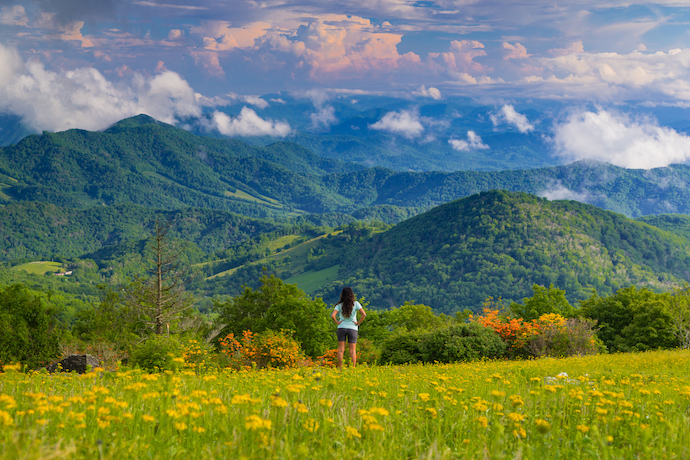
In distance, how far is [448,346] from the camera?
19.1 metres

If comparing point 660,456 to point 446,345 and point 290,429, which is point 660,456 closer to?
point 290,429

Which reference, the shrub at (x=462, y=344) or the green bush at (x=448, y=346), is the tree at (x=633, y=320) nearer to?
the shrub at (x=462, y=344)

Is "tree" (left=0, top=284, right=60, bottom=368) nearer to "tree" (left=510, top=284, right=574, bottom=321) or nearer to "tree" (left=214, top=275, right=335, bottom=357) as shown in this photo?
"tree" (left=214, top=275, right=335, bottom=357)

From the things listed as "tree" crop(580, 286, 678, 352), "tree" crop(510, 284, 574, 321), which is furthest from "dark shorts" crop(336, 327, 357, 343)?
"tree" crop(510, 284, 574, 321)

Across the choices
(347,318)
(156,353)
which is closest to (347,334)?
(347,318)

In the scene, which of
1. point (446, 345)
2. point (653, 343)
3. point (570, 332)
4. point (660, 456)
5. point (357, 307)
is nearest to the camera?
point (660, 456)

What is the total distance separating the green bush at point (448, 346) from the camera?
19.2 metres

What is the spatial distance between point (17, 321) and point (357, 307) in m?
34.9

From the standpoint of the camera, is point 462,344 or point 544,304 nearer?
point 462,344

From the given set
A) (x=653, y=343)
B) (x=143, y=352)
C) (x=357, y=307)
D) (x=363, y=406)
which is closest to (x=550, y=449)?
(x=363, y=406)

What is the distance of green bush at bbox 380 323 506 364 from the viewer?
1916cm

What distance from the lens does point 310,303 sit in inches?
1484

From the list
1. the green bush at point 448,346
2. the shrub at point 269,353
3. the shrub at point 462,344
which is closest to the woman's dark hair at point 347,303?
the green bush at point 448,346

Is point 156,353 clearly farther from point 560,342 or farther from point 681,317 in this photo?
point 681,317
